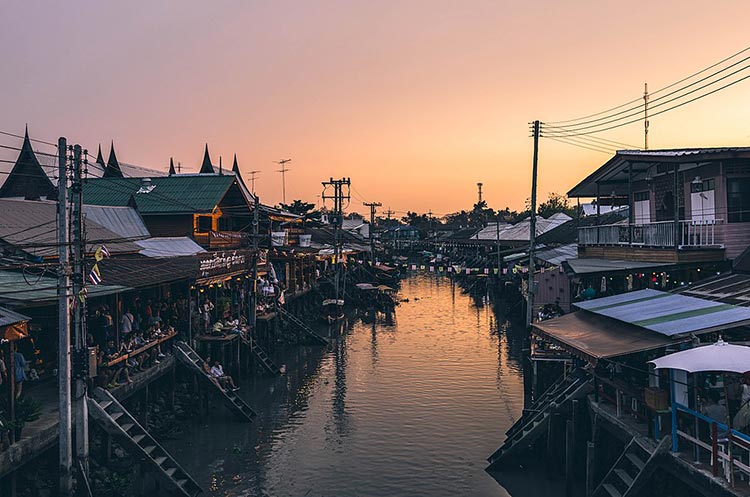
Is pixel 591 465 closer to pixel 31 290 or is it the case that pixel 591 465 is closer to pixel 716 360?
pixel 716 360

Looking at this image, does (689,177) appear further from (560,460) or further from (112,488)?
(112,488)

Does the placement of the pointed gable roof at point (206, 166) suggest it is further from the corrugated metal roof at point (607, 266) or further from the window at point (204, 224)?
the corrugated metal roof at point (607, 266)

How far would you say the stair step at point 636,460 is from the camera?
43.2ft

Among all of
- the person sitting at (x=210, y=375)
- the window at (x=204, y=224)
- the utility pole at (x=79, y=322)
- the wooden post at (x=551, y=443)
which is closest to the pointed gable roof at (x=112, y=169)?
the window at (x=204, y=224)

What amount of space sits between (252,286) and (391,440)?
575 inches

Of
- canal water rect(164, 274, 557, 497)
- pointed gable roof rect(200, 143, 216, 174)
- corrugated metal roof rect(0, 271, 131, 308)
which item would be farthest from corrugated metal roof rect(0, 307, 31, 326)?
pointed gable roof rect(200, 143, 216, 174)

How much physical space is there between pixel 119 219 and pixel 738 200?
2964cm

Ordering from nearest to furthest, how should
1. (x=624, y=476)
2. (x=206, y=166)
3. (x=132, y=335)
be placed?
(x=624, y=476) < (x=132, y=335) < (x=206, y=166)

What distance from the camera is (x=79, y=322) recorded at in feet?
49.8

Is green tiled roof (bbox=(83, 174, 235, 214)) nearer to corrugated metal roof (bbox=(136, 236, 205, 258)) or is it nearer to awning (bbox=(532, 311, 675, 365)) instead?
corrugated metal roof (bbox=(136, 236, 205, 258))

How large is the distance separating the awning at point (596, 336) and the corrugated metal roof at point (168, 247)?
1790 centimetres

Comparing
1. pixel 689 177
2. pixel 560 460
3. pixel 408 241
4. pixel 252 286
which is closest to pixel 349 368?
pixel 252 286

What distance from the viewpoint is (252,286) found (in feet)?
109

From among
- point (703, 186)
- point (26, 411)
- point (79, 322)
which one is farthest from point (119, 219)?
point (703, 186)
